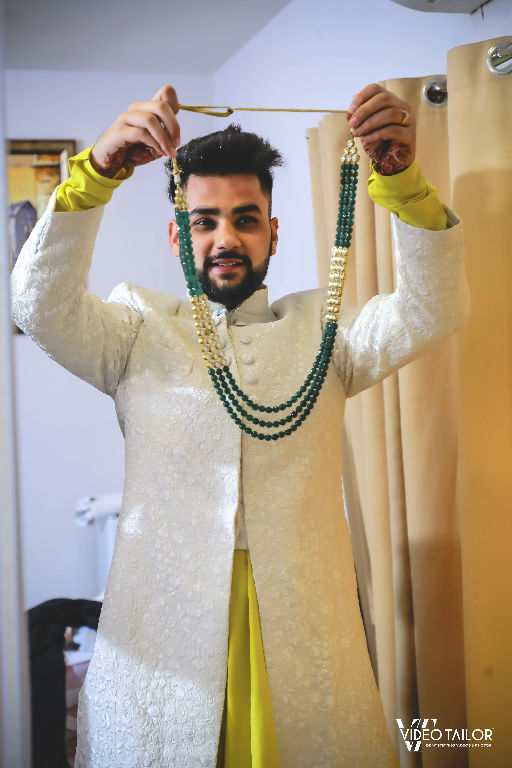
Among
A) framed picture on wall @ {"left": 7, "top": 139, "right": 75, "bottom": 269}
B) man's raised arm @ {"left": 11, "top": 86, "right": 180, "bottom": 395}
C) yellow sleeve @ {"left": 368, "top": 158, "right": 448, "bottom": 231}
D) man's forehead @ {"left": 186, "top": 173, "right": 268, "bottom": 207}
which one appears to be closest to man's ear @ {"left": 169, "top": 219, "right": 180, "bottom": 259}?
man's forehead @ {"left": 186, "top": 173, "right": 268, "bottom": 207}

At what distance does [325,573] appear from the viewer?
103 cm

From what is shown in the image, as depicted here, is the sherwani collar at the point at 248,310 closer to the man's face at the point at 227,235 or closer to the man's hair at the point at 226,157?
the man's face at the point at 227,235

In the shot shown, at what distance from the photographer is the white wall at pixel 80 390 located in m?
2.58

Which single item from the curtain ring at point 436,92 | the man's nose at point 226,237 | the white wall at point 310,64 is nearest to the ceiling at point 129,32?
the white wall at point 310,64

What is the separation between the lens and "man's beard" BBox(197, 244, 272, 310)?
3.60 feet

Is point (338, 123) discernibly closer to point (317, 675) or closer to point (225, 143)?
point (225, 143)

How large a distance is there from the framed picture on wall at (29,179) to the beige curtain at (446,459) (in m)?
1.23

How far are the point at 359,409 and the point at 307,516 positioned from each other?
2.11ft

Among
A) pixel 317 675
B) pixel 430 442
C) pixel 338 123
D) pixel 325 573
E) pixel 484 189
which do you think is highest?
pixel 338 123

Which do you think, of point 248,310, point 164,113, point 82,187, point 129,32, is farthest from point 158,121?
point 129,32

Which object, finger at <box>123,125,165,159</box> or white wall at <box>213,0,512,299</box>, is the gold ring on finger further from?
white wall at <box>213,0,512,299</box>

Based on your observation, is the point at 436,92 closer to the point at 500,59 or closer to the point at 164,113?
the point at 500,59

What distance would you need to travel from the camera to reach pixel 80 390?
104 inches

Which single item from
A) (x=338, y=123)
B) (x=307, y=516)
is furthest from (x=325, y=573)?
(x=338, y=123)
